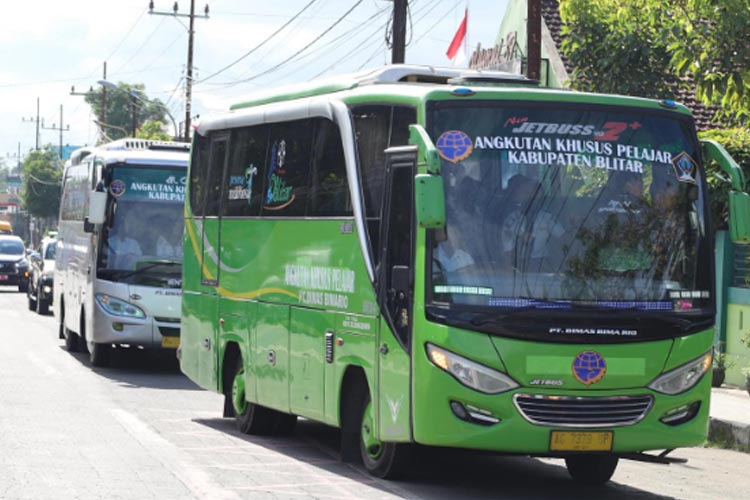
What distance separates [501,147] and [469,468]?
3264 millimetres

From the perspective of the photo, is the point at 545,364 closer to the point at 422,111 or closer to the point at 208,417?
the point at 422,111

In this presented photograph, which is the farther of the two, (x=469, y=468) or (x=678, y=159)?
(x=469, y=468)

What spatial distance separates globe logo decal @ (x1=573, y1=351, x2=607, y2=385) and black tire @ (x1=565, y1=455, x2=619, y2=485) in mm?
1528

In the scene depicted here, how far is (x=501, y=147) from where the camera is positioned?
10.5m

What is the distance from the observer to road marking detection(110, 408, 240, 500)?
401 inches

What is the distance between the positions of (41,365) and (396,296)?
1156 cm

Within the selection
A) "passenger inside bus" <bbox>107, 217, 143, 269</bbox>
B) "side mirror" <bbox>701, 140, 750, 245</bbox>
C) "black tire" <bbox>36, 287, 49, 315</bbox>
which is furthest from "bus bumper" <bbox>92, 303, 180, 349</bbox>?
"black tire" <bbox>36, 287, 49, 315</bbox>

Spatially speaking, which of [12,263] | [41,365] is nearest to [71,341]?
[41,365]

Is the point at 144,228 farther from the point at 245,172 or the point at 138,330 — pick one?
the point at 245,172

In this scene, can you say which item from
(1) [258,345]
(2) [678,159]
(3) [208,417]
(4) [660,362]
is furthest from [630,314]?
(3) [208,417]

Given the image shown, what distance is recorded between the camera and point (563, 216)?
34.1ft

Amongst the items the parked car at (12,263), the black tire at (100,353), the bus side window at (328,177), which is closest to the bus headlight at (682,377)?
the bus side window at (328,177)

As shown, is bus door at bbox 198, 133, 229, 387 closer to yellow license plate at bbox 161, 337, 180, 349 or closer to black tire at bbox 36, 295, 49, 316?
yellow license plate at bbox 161, 337, 180, 349

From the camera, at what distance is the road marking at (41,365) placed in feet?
65.9
